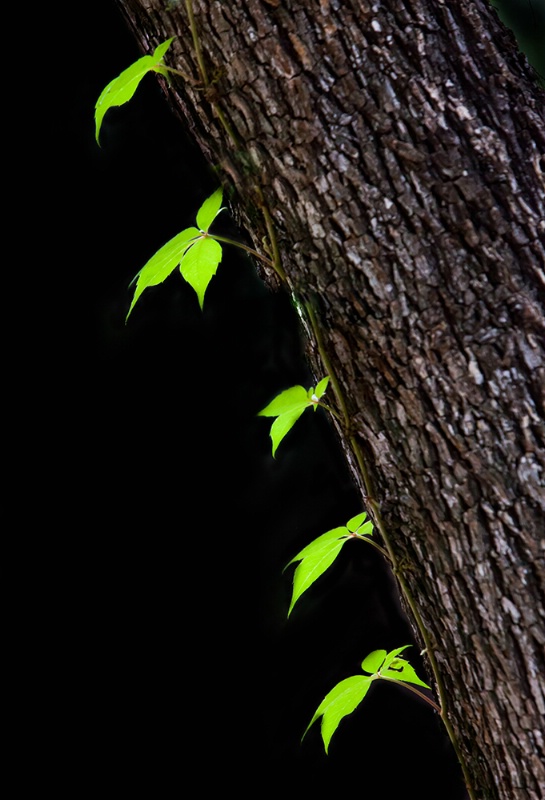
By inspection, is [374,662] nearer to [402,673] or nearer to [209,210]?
[402,673]

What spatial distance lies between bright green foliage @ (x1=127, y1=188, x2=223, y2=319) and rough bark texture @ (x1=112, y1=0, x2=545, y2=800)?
0.31ft

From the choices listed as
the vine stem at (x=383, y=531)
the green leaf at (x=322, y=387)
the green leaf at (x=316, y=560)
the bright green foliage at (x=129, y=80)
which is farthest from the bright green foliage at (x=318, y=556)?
the bright green foliage at (x=129, y=80)

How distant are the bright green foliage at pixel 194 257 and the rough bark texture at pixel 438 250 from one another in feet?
0.31

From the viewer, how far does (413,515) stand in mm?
688

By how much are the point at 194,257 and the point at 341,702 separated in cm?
57

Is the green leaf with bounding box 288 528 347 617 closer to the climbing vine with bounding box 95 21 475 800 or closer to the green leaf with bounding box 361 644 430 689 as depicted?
the climbing vine with bounding box 95 21 475 800

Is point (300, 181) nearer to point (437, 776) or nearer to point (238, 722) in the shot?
point (238, 722)

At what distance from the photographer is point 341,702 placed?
85 cm

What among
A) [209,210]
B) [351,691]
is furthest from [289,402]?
[351,691]

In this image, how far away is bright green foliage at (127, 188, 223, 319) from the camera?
0.75 m

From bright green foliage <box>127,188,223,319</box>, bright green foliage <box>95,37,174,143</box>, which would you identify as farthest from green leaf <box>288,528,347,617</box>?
bright green foliage <box>95,37,174,143</box>

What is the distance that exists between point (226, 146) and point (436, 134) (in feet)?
0.71

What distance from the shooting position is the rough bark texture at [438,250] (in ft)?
2.03

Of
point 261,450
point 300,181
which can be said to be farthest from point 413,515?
point 261,450
